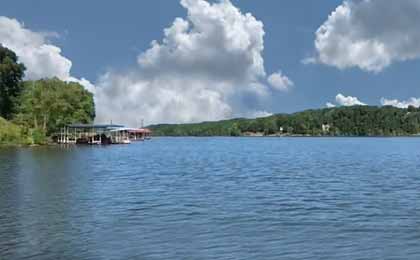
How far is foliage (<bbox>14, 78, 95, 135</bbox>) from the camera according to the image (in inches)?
5064

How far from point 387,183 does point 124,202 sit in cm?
2108

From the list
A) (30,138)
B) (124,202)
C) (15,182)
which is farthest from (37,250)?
(30,138)

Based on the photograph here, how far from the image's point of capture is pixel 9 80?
14125cm

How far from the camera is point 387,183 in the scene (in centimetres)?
4081

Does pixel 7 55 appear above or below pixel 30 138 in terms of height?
above

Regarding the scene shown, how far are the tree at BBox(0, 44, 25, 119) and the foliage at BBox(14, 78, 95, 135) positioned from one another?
320cm

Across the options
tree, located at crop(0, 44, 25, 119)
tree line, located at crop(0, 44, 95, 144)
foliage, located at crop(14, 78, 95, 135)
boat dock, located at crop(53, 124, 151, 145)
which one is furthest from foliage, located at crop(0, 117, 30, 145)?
tree, located at crop(0, 44, 25, 119)

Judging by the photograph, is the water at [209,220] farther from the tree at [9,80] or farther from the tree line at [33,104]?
the tree at [9,80]

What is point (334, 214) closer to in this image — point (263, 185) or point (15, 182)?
point (263, 185)

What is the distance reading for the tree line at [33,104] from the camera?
123m

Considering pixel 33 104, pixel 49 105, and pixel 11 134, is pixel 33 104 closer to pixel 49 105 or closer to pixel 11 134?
pixel 49 105

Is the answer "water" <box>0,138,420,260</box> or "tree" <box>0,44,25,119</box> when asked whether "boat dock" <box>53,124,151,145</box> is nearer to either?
"tree" <box>0,44,25,119</box>

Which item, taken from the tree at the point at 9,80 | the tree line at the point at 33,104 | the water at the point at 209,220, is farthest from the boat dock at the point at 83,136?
the water at the point at 209,220

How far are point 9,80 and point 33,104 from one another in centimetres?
1753
